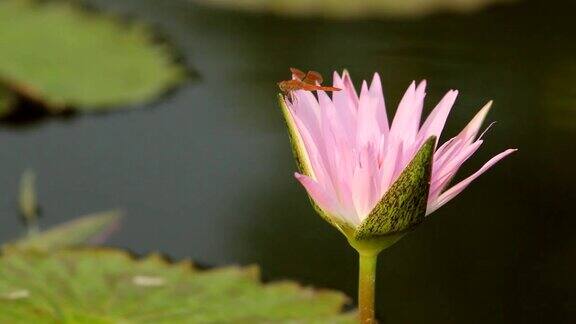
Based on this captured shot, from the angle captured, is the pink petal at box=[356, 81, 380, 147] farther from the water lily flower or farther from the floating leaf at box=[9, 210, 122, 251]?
the floating leaf at box=[9, 210, 122, 251]

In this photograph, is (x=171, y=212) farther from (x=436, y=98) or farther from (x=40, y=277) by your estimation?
(x=436, y=98)

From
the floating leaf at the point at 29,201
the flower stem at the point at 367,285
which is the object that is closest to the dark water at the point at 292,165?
the floating leaf at the point at 29,201

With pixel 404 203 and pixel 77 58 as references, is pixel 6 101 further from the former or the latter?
pixel 404 203

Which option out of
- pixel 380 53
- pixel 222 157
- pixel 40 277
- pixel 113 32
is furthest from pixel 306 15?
pixel 40 277

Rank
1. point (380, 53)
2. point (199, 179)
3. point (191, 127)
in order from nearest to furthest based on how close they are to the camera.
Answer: point (199, 179), point (191, 127), point (380, 53)

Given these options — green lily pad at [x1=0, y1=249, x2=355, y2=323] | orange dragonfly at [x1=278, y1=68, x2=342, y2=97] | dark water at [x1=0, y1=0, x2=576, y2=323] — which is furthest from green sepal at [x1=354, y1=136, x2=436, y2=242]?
dark water at [x1=0, y1=0, x2=576, y2=323]

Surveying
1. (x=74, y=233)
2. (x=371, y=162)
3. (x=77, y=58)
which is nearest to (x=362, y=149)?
(x=371, y=162)

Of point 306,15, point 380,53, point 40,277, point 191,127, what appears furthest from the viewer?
point 306,15
